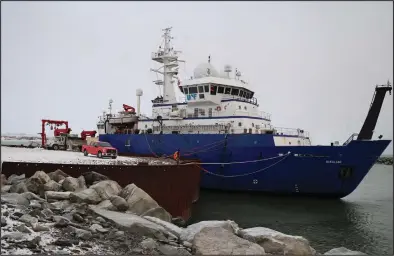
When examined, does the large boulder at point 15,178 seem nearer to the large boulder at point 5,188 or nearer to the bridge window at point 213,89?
the large boulder at point 5,188

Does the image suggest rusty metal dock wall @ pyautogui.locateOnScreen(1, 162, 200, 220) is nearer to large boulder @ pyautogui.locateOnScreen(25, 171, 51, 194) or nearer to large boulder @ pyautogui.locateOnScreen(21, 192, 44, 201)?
large boulder @ pyautogui.locateOnScreen(25, 171, 51, 194)

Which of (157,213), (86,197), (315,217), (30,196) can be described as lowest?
(315,217)

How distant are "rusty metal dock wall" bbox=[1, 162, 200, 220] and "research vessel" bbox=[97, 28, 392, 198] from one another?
9968 mm

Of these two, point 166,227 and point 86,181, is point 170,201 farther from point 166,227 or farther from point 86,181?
point 166,227

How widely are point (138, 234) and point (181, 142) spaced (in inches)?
752

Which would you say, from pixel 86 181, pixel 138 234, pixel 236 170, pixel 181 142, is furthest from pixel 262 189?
pixel 138 234

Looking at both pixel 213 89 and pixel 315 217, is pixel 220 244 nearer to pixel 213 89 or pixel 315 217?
pixel 315 217

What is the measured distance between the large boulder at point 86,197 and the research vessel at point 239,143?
15.9 metres

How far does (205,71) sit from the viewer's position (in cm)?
2961

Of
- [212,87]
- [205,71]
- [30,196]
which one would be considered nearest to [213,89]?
[212,87]

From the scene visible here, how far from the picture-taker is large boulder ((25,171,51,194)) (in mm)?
10641

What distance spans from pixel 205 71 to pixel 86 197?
21065 millimetres

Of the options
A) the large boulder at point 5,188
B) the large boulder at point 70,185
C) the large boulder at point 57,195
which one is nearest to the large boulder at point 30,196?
the large boulder at point 57,195

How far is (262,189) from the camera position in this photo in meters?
24.8
